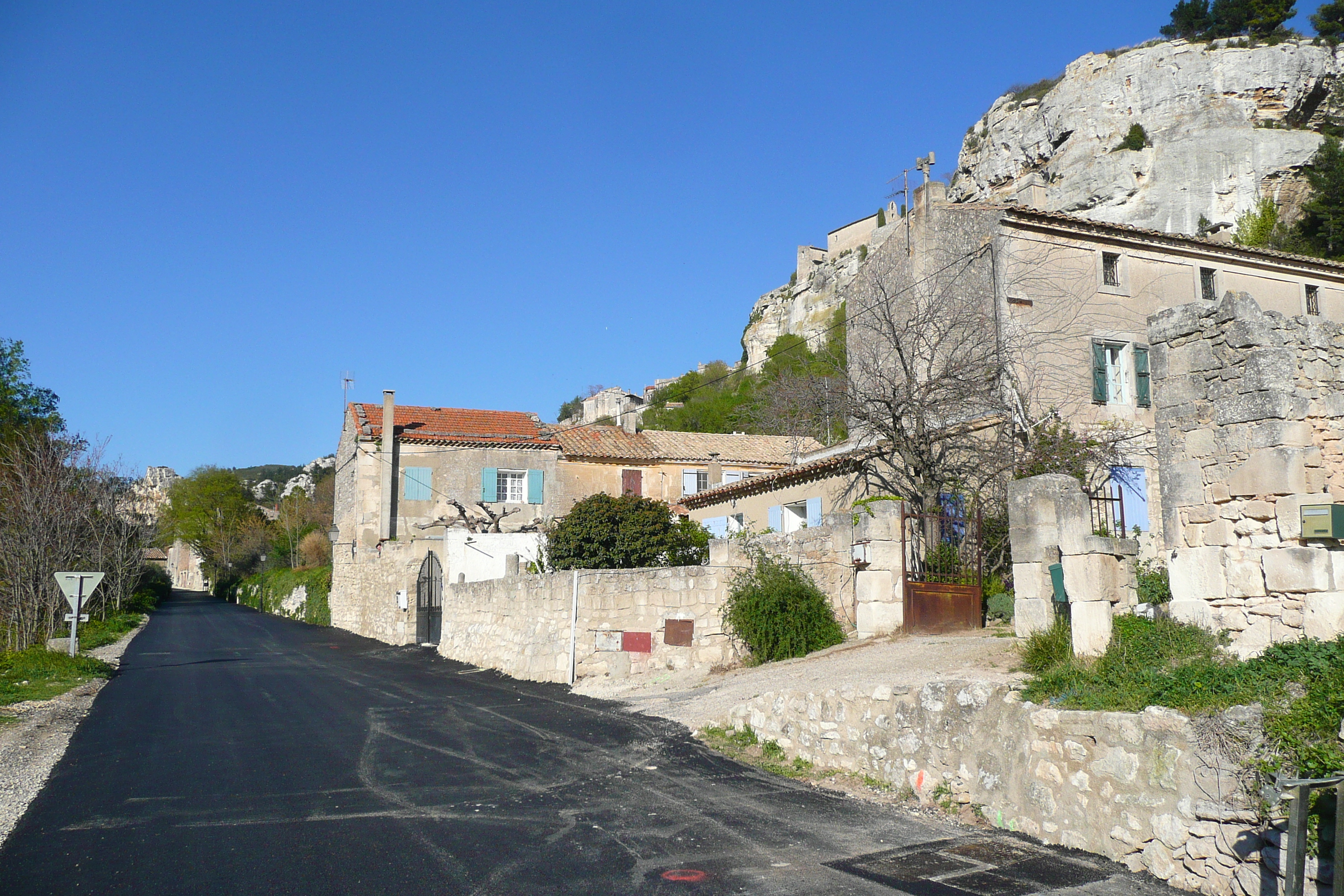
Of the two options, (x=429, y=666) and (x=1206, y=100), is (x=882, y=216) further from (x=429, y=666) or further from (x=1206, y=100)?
(x=429, y=666)

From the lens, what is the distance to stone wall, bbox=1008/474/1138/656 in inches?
314

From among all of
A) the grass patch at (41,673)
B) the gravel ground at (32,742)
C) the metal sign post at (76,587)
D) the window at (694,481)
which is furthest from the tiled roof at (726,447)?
the gravel ground at (32,742)

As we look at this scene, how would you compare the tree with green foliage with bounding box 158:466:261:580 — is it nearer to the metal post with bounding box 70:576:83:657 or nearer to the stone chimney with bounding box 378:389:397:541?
the stone chimney with bounding box 378:389:397:541

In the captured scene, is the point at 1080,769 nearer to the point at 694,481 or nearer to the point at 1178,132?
the point at 694,481

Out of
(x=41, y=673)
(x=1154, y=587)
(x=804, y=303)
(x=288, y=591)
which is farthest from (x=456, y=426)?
(x=804, y=303)

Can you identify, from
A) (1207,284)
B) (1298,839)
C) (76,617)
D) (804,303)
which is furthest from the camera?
(804,303)

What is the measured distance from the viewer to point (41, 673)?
57.2 feet

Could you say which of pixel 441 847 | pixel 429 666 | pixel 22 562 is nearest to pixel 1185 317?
pixel 441 847

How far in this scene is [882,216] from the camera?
90125mm

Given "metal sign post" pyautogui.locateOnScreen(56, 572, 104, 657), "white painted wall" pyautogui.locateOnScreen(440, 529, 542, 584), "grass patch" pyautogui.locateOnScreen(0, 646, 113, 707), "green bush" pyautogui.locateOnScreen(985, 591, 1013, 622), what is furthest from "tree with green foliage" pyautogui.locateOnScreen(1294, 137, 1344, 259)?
"grass patch" pyautogui.locateOnScreen(0, 646, 113, 707)

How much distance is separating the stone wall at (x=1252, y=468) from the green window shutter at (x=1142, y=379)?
571 inches

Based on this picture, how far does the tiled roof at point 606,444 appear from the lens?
35.8 m

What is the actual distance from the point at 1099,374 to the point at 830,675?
13.5m

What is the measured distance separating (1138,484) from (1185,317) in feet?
44.3
